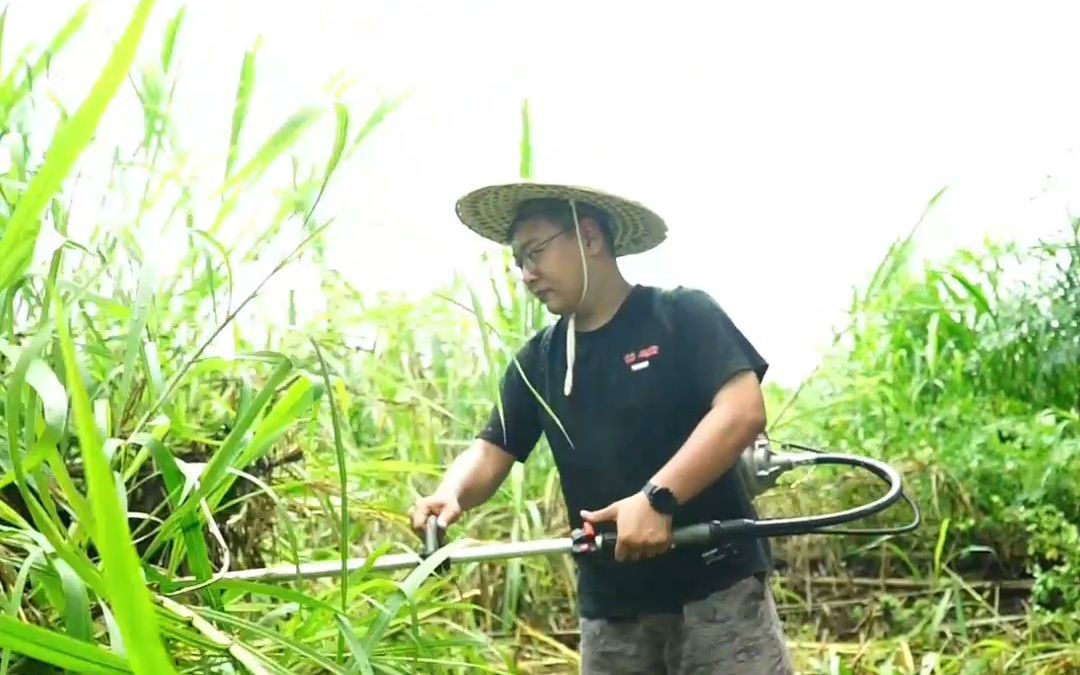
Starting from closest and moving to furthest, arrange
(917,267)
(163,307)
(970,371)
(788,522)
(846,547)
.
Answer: (163,307) → (788,522) → (846,547) → (970,371) → (917,267)

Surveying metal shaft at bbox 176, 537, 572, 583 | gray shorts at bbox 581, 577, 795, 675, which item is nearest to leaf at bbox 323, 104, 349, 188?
metal shaft at bbox 176, 537, 572, 583

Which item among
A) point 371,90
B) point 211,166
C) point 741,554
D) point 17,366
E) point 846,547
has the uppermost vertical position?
point 371,90

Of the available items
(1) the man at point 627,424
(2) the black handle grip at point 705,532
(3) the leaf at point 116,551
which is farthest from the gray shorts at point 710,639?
(3) the leaf at point 116,551

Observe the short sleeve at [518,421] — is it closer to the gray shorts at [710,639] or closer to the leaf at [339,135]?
the gray shorts at [710,639]

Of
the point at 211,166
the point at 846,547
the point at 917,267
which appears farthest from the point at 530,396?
the point at 917,267

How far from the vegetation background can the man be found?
0.38 feet

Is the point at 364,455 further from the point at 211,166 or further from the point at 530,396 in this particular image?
the point at 211,166

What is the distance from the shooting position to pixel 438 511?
55.4 inches

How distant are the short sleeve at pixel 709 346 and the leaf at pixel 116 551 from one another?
99 cm

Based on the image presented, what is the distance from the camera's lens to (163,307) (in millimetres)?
1101

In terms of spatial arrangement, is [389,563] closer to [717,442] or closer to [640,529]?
[640,529]

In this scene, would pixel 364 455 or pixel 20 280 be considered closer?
pixel 20 280

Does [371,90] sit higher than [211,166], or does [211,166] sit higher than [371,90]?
[371,90]

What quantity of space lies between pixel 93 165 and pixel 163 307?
16cm
